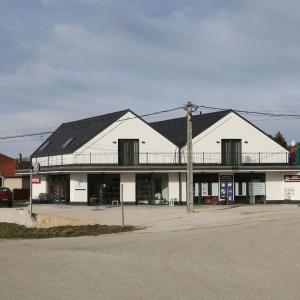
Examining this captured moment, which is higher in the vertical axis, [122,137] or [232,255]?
[122,137]

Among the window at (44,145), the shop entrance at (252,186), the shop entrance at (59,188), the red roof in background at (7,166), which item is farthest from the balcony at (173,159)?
the red roof in background at (7,166)

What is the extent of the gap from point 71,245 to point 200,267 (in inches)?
318

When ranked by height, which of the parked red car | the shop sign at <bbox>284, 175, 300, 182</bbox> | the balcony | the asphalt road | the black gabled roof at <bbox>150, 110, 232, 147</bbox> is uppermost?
the black gabled roof at <bbox>150, 110, 232, 147</bbox>

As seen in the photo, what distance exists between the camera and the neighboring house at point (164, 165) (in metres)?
46.5

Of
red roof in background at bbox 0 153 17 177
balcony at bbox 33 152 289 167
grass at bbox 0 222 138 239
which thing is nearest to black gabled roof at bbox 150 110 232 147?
balcony at bbox 33 152 289 167

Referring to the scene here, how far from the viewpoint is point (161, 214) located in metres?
34.1

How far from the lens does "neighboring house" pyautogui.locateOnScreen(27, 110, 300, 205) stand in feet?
153

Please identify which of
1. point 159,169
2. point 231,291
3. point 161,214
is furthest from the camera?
point 159,169

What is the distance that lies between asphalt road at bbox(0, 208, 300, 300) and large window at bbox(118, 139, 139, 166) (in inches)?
1007

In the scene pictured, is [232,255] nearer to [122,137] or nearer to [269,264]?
[269,264]

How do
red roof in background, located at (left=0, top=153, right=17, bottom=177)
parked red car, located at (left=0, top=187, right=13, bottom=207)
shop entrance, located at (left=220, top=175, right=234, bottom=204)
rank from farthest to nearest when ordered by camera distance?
red roof in background, located at (left=0, top=153, right=17, bottom=177)
shop entrance, located at (left=220, top=175, right=234, bottom=204)
parked red car, located at (left=0, top=187, right=13, bottom=207)

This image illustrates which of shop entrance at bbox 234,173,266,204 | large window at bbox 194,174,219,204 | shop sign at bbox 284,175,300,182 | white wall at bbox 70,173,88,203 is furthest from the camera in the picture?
shop sign at bbox 284,175,300,182

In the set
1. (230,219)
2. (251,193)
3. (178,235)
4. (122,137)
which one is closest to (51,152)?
(122,137)

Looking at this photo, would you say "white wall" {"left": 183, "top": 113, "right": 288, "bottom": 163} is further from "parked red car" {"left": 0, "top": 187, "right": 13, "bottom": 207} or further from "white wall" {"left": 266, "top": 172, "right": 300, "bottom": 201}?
"parked red car" {"left": 0, "top": 187, "right": 13, "bottom": 207}
